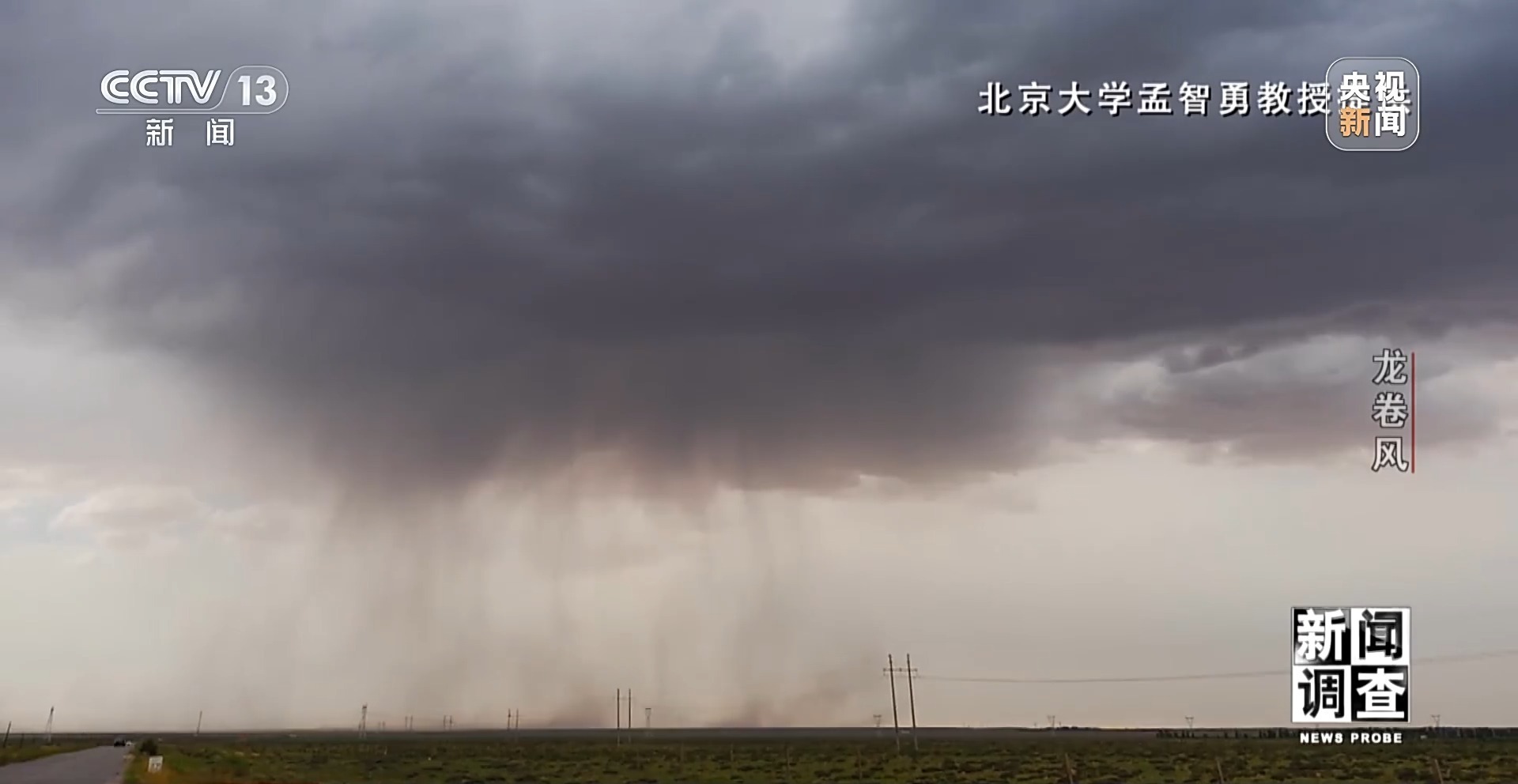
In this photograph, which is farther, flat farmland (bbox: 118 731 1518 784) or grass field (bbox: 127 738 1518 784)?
grass field (bbox: 127 738 1518 784)

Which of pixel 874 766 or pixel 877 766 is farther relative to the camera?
pixel 877 766

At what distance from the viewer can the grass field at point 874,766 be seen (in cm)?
11356

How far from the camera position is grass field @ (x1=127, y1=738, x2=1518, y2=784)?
114 m

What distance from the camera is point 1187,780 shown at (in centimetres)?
11738

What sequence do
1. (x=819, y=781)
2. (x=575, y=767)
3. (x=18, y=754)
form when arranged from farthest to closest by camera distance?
(x=575, y=767) → (x=18, y=754) → (x=819, y=781)

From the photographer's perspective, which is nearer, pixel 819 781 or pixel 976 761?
pixel 819 781

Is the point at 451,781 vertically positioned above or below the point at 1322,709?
Result: below

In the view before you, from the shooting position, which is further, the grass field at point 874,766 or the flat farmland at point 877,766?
the grass field at point 874,766

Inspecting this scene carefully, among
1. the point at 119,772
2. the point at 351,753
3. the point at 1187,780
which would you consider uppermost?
the point at 119,772

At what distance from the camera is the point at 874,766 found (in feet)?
458

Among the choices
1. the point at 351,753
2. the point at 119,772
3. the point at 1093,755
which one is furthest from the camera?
the point at 351,753

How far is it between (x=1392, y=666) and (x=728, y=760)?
124 meters

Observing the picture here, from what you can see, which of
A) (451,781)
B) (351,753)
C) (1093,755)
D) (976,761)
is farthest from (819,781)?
(351,753)

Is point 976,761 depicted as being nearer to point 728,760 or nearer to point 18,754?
point 728,760
